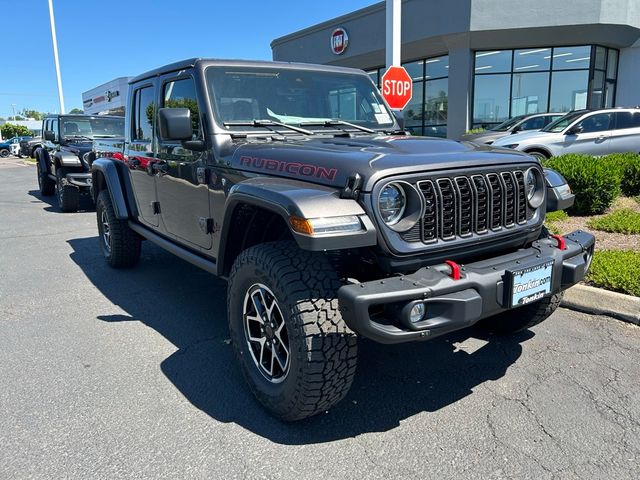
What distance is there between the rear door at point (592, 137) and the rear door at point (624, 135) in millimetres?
128

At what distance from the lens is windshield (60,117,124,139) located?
36.1 ft

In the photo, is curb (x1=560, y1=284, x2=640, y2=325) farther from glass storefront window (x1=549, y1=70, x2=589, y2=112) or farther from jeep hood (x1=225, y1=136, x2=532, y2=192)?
glass storefront window (x1=549, y1=70, x2=589, y2=112)

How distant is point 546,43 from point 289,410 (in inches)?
772

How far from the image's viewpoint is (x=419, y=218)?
2498 millimetres

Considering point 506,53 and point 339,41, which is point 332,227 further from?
point 339,41

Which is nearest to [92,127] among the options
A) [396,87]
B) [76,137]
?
[76,137]

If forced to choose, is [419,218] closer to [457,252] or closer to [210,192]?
[457,252]

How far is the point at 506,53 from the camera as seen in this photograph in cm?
1895

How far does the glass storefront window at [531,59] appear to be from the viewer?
1889 centimetres

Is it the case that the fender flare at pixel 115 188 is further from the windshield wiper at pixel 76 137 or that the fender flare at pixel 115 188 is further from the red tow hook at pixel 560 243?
the windshield wiper at pixel 76 137

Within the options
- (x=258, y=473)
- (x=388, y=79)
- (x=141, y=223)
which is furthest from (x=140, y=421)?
(x=388, y=79)

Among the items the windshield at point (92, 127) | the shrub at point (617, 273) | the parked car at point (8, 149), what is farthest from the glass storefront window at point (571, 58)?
the parked car at point (8, 149)

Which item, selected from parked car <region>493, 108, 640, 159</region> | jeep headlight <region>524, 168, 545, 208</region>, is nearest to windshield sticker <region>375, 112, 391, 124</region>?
jeep headlight <region>524, 168, 545, 208</region>

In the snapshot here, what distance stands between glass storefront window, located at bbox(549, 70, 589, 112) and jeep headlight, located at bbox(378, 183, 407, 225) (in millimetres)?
19043
